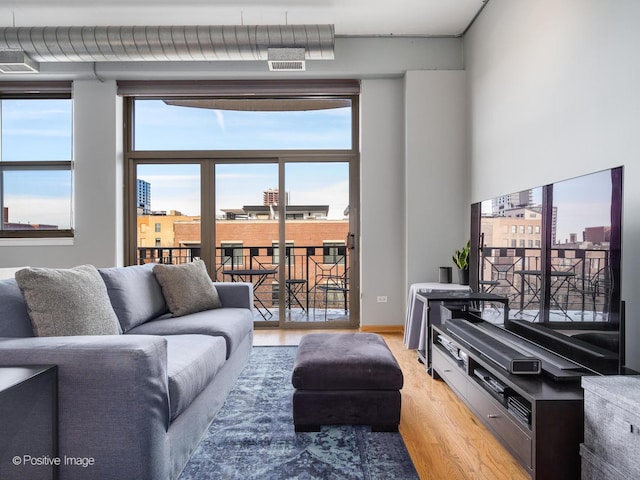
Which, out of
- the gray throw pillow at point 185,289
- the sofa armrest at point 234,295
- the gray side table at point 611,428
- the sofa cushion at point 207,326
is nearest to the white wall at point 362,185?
the sofa armrest at point 234,295

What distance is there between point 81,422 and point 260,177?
3518 mm

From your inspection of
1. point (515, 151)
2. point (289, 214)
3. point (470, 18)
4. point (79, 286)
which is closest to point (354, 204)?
point (289, 214)

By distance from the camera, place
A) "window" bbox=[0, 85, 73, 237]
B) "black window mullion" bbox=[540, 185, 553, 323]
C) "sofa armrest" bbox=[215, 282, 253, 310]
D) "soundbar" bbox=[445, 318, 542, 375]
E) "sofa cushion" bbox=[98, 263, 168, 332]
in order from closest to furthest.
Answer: "soundbar" bbox=[445, 318, 542, 375] → "black window mullion" bbox=[540, 185, 553, 323] → "sofa cushion" bbox=[98, 263, 168, 332] → "sofa armrest" bbox=[215, 282, 253, 310] → "window" bbox=[0, 85, 73, 237]

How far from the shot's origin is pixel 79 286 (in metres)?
1.89

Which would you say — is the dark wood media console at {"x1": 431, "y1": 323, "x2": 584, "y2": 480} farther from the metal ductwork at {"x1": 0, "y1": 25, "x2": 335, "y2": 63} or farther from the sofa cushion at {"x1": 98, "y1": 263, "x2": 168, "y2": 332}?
the metal ductwork at {"x1": 0, "y1": 25, "x2": 335, "y2": 63}

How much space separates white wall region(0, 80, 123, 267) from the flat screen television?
3.97 m

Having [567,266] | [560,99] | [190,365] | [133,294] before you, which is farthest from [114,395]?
[560,99]

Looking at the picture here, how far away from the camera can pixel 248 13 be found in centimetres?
Result: 371

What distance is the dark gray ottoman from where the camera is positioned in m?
2.02

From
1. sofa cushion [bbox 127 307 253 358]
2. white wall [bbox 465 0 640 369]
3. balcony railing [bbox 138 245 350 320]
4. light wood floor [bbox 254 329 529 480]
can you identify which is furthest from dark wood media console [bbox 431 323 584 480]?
balcony railing [bbox 138 245 350 320]

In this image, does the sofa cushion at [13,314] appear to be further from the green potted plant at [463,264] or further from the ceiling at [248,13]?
the green potted plant at [463,264]

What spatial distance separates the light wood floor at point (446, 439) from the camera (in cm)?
172

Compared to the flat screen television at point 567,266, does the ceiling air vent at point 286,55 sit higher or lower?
higher

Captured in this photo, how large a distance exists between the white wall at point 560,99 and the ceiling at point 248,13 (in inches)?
17.3
